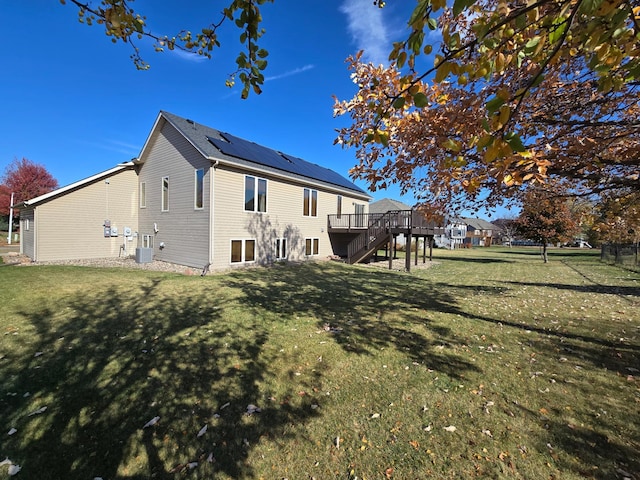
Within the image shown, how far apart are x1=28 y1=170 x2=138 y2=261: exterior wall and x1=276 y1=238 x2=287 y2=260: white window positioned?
28.6 feet

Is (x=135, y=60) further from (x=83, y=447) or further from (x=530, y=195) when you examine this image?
(x=530, y=195)

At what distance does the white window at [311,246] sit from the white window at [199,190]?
704cm

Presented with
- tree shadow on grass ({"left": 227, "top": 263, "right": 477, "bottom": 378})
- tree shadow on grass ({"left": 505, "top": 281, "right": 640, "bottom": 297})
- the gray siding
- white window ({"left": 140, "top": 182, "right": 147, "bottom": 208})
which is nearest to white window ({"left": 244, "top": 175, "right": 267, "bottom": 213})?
tree shadow on grass ({"left": 227, "top": 263, "right": 477, "bottom": 378})

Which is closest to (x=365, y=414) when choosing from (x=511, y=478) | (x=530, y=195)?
(x=511, y=478)

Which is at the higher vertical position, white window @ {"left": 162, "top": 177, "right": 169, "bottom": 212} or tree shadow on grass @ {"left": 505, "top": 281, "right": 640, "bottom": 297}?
white window @ {"left": 162, "top": 177, "right": 169, "bottom": 212}

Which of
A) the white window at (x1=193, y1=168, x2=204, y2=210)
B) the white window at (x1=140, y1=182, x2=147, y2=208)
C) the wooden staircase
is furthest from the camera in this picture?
the white window at (x1=140, y1=182, x2=147, y2=208)

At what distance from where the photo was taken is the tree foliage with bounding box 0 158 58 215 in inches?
1134

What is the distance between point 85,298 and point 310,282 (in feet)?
22.3

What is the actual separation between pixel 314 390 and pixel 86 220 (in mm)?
16871

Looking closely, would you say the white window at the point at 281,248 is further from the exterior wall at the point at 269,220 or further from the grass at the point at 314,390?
the grass at the point at 314,390

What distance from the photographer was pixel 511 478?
2295mm

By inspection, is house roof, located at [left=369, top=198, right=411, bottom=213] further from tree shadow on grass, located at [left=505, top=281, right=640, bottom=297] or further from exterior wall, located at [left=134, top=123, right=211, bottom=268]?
exterior wall, located at [left=134, top=123, right=211, bottom=268]

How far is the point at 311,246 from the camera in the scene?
1852 cm

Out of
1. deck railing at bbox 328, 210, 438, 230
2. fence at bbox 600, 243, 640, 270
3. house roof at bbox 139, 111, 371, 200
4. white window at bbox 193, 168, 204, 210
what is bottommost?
fence at bbox 600, 243, 640, 270
